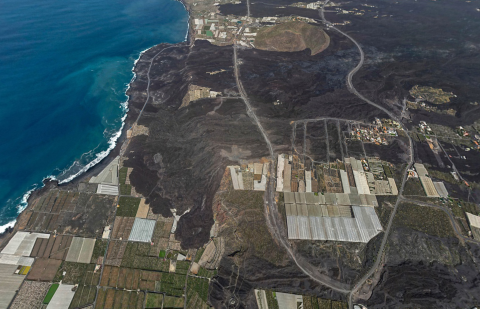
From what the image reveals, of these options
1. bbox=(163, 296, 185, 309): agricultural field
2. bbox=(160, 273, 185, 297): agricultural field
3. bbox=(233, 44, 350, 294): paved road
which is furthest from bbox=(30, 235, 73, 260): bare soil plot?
bbox=(233, 44, 350, 294): paved road

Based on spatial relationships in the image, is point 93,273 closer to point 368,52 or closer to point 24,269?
point 24,269

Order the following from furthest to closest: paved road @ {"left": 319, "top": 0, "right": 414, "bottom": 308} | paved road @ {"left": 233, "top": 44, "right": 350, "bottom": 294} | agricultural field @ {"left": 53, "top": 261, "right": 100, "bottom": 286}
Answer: agricultural field @ {"left": 53, "top": 261, "right": 100, "bottom": 286} → paved road @ {"left": 319, "top": 0, "right": 414, "bottom": 308} → paved road @ {"left": 233, "top": 44, "right": 350, "bottom": 294}

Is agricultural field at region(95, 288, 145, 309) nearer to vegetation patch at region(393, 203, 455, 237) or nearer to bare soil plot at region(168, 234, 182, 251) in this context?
bare soil plot at region(168, 234, 182, 251)

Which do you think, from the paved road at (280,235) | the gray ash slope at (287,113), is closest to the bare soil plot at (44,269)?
the gray ash slope at (287,113)

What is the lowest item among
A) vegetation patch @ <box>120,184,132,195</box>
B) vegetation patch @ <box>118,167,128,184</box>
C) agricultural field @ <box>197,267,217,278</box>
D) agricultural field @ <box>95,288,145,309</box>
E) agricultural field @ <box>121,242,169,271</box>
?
agricultural field @ <box>95,288,145,309</box>

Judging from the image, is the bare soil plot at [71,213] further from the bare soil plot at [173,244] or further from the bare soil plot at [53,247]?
the bare soil plot at [173,244]
